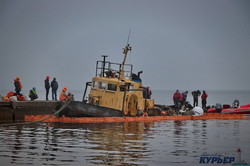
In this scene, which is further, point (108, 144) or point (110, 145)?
point (108, 144)

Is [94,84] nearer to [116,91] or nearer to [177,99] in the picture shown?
[116,91]

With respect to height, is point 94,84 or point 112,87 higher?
point 94,84

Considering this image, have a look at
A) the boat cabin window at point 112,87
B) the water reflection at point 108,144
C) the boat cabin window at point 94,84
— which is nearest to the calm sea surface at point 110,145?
the water reflection at point 108,144

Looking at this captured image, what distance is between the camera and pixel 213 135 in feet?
64.4

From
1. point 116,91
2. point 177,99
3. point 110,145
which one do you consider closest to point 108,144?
point 110,145

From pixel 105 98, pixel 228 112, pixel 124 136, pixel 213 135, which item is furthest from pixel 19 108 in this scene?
pixel 228 112

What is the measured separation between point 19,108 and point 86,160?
1286cm

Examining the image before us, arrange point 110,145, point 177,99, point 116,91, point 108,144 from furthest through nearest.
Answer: point 177,99, point 116,91, point 108,144, point 110,145

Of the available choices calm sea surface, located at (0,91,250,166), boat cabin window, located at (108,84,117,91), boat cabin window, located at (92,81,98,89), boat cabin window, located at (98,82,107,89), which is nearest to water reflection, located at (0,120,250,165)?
calm sea surface, located at (0,91,250,166)

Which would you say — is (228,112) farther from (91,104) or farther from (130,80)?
(91,104)

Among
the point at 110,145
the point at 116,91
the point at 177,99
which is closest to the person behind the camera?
the point at 110,145

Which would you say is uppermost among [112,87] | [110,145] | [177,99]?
[112,87]

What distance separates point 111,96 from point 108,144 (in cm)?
894

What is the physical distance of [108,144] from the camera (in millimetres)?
15383
